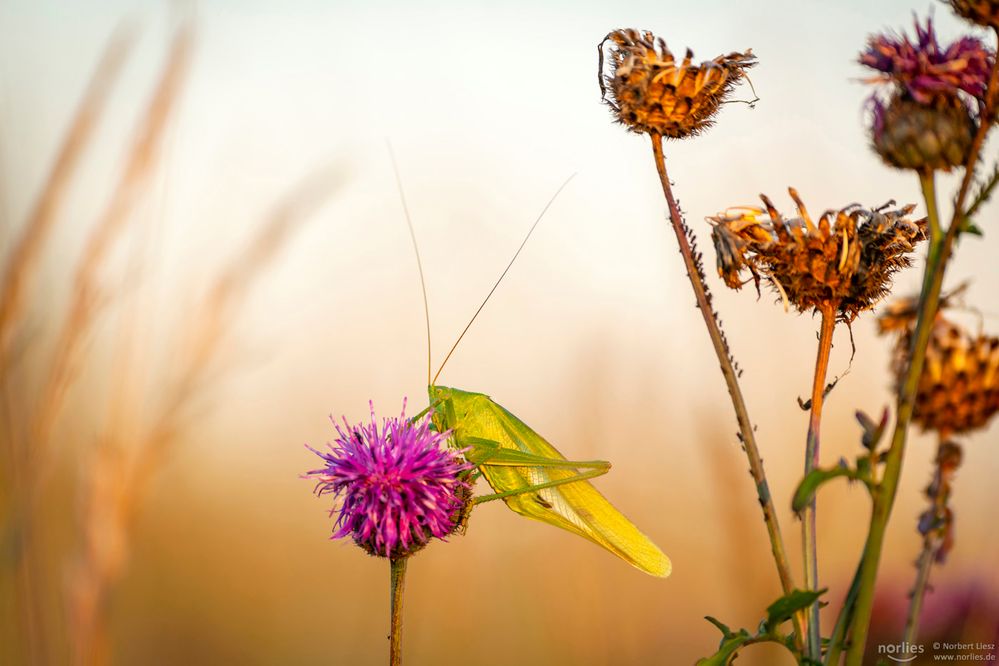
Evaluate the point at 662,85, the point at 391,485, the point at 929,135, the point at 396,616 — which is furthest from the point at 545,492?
the point at 929,135

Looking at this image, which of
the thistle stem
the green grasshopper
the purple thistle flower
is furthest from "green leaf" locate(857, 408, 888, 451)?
the green grasshopper

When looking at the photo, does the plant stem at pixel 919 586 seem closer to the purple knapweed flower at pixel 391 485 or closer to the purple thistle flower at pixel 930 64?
the purple thistle flower at pixel 930 64

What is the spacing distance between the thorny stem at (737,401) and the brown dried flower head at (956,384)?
0.19 meters

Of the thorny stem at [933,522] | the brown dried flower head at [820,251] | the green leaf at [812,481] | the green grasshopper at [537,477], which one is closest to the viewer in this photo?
the green leaf at [812,481]

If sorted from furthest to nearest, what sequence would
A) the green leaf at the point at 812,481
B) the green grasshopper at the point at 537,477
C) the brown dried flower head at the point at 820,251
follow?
the green grasshopper at the point at 537,477, the brown dried flower head at the point at 820,251, the green leaf at the point at 812,481

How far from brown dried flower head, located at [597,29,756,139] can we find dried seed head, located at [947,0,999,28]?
1.14 feet

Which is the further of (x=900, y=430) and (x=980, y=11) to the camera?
(x=980, y=11)

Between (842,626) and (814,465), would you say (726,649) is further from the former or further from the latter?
(814,465)

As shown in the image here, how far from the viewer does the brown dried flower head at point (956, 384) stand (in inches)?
36.9

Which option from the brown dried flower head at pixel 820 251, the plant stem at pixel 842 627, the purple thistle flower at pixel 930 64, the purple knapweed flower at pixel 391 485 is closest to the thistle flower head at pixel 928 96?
the purple thistle flower at pixel 930 64

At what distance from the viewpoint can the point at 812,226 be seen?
117 centimetres

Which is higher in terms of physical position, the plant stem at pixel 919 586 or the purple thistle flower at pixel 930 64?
the purple thistle flower at pixel 930 64

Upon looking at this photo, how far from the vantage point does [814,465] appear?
1068mm

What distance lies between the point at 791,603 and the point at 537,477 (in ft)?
3.03
